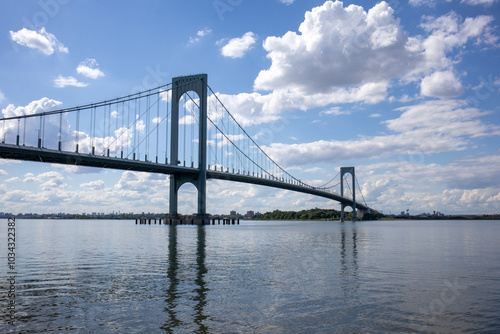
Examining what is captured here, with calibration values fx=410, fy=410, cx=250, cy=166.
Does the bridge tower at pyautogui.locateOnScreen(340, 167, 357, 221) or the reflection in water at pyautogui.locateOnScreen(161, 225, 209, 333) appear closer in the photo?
the reflection in water at pyautogui.locateOnScreen(161, 225, 209, 333)

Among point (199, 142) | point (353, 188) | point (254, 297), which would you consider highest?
point (199, 142)

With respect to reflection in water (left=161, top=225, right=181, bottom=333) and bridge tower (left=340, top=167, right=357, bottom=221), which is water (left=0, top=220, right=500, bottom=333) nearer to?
reflection in water (left=161, top=225, right=181, bottom=333)

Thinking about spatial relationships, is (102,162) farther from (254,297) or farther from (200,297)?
(254,297)

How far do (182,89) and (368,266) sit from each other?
240 feet

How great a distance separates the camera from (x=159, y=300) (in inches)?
476

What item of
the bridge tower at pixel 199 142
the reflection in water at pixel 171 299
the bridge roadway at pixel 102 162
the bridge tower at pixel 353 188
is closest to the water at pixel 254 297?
the reflection in water at pixel 171 299

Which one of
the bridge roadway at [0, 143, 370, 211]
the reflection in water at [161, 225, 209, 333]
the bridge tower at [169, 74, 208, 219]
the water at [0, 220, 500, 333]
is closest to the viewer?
the reflection in water at [161, 225, 209, 333]

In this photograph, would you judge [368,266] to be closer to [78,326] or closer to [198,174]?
[78,326]

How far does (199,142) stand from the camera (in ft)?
266

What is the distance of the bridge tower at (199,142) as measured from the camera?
79.4 meters

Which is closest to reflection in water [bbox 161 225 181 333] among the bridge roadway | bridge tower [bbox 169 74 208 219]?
the bridge roadway

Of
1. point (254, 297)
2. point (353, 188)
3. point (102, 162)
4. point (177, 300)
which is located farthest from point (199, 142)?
point (353, 188)

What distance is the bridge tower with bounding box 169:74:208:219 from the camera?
79438 mm

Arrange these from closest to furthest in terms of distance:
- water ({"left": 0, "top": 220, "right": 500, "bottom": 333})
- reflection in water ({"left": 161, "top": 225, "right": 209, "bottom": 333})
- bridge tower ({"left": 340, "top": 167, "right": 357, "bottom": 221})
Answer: reflection in water ({"left": 161, "top": 225, "right": 209, "bottom": 333}), water ({"left": 0, "top": 220, "right": 500, "bottom": 333}), bridge tower ({"left": 340, "top": 167, "right": 357, "bottom": 221})
